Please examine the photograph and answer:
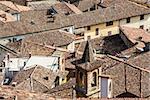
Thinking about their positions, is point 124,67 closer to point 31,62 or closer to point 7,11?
point 31,62

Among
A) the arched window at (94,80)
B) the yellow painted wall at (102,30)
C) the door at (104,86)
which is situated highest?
the arched window at (94,80)

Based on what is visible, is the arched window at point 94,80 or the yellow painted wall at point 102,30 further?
the yellow painted wall at point 102,30

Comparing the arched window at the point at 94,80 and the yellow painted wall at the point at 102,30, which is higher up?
the arched window at the point at 94,80

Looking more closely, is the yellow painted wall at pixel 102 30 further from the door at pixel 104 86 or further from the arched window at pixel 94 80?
the arched window at pixel 94 80

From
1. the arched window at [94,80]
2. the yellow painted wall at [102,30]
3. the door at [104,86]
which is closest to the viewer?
the arched window at [94,80]

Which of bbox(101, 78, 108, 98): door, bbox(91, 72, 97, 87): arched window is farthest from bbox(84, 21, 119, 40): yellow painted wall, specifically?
bbox(91, 72, 97, 87): arched window

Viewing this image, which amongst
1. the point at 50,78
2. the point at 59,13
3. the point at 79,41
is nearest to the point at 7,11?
the point at 59,13

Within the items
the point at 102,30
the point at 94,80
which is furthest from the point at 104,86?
the point at 102,30

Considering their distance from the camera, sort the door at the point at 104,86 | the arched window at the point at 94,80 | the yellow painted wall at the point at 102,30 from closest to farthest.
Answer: the arched window at the point at 94,80
the door at the point at 104,86
the yellow painted wall at the point at 102,30

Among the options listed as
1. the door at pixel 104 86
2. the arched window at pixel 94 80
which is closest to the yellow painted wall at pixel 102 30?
the door at pixel 104 86

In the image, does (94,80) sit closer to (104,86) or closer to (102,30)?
(104,86)

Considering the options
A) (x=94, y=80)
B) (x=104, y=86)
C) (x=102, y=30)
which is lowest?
(x=102, y=30)

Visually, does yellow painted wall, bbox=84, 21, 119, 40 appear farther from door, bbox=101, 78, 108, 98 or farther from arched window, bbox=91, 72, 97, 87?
arched window, bbox=91, 72, 97, 87
